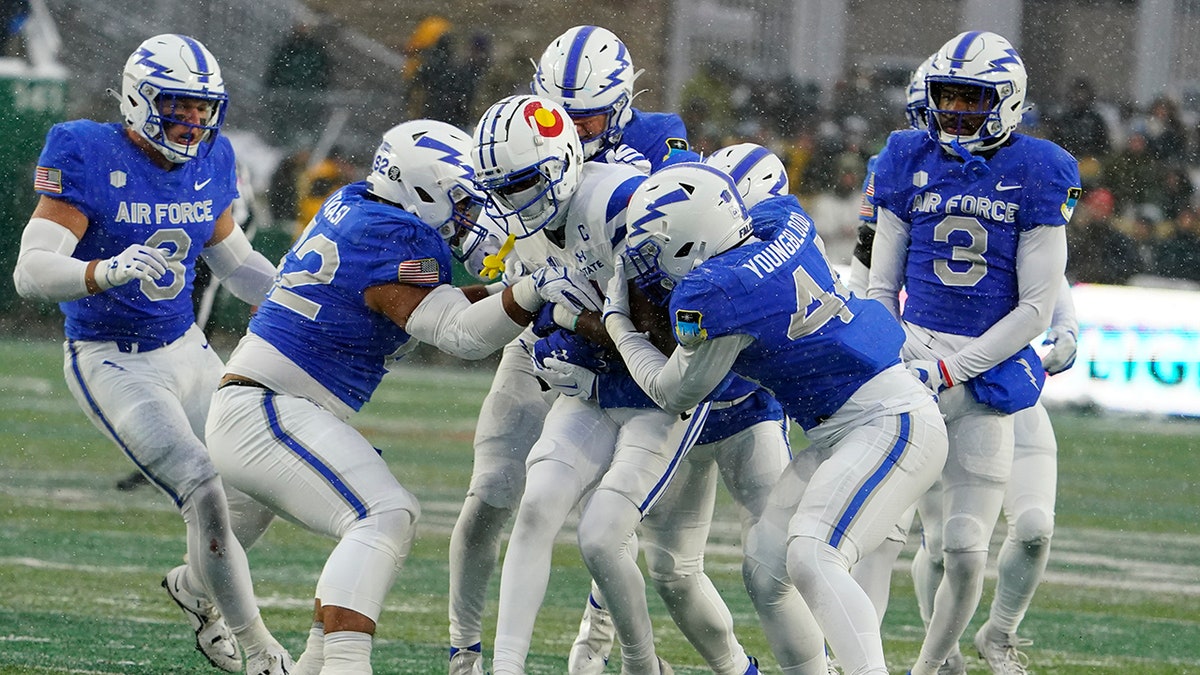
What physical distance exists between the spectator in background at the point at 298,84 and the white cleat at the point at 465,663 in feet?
34.3

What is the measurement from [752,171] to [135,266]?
1.61 m

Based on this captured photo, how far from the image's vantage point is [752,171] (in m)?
4.66

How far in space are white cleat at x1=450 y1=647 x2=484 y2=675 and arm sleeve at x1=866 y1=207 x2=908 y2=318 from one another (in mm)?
1489

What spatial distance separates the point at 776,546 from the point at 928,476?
1.26 ft

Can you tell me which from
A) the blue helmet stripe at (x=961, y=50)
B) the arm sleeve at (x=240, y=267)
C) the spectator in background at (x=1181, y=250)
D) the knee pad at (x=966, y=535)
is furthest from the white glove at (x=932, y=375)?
the spectator in background at (x=1181, y=250)

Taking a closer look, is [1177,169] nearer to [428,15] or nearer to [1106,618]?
[428,15]

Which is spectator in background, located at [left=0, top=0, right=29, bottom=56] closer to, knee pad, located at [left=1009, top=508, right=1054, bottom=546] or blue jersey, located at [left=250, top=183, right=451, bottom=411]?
blue jersey, located at [left=250, top=183, right=451, bottom=411]

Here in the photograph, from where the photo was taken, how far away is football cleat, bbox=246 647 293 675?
4648mm

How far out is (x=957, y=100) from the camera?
15.9ft

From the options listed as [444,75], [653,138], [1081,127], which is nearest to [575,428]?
[653,138]

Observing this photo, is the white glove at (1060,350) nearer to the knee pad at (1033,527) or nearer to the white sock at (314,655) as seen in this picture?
the knee pad at (1033,527)

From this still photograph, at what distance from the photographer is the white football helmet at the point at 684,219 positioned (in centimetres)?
396

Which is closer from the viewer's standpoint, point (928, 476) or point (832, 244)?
point (928, 476)

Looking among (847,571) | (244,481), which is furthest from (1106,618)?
(244,481)
